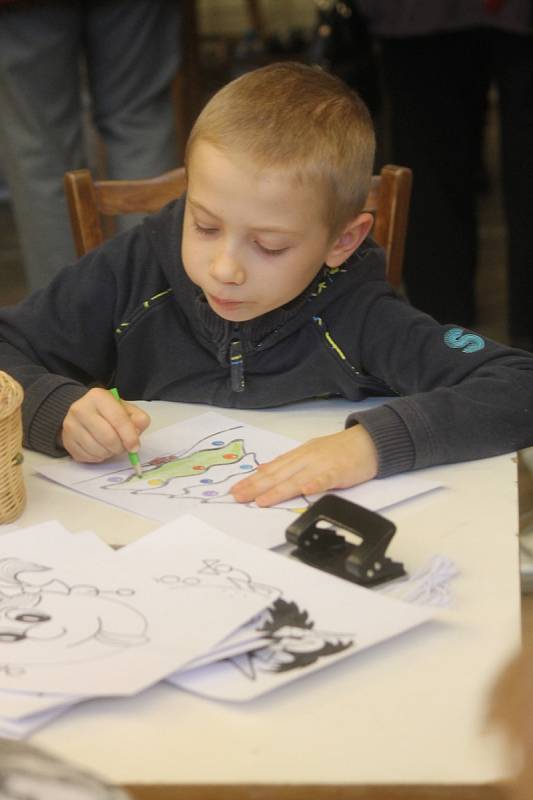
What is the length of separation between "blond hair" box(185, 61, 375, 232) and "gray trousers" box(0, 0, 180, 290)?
4.54 ft

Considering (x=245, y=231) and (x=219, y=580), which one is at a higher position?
(x=245, y=231)

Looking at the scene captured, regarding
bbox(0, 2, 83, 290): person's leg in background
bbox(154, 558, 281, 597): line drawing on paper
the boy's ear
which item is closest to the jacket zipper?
the boy's ear

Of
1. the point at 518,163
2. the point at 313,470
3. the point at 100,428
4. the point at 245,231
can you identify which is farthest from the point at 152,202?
the point at 518,163

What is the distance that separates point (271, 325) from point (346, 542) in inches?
20.1

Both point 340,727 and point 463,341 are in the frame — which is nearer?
point 340,727

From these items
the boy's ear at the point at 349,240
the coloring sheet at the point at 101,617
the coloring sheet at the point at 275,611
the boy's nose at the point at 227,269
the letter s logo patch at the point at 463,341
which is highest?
the boy's nose at the point at 227,269

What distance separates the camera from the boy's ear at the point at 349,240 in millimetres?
1454

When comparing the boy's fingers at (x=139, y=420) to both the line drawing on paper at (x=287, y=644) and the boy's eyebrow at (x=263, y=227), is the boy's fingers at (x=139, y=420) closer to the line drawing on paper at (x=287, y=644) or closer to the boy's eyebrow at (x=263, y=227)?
the boy's eyebrow at (x=263, y=227)

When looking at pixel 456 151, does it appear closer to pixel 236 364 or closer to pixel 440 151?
pixel 440 151

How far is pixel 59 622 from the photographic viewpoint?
91 centimetres

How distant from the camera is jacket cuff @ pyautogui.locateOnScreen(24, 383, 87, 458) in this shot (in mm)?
1302

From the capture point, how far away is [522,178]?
2.92 meters

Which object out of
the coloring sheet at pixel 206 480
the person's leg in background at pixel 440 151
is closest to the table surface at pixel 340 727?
the coloring sheet at pixel 206 480

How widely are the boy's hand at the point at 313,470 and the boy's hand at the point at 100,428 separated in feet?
0.47
